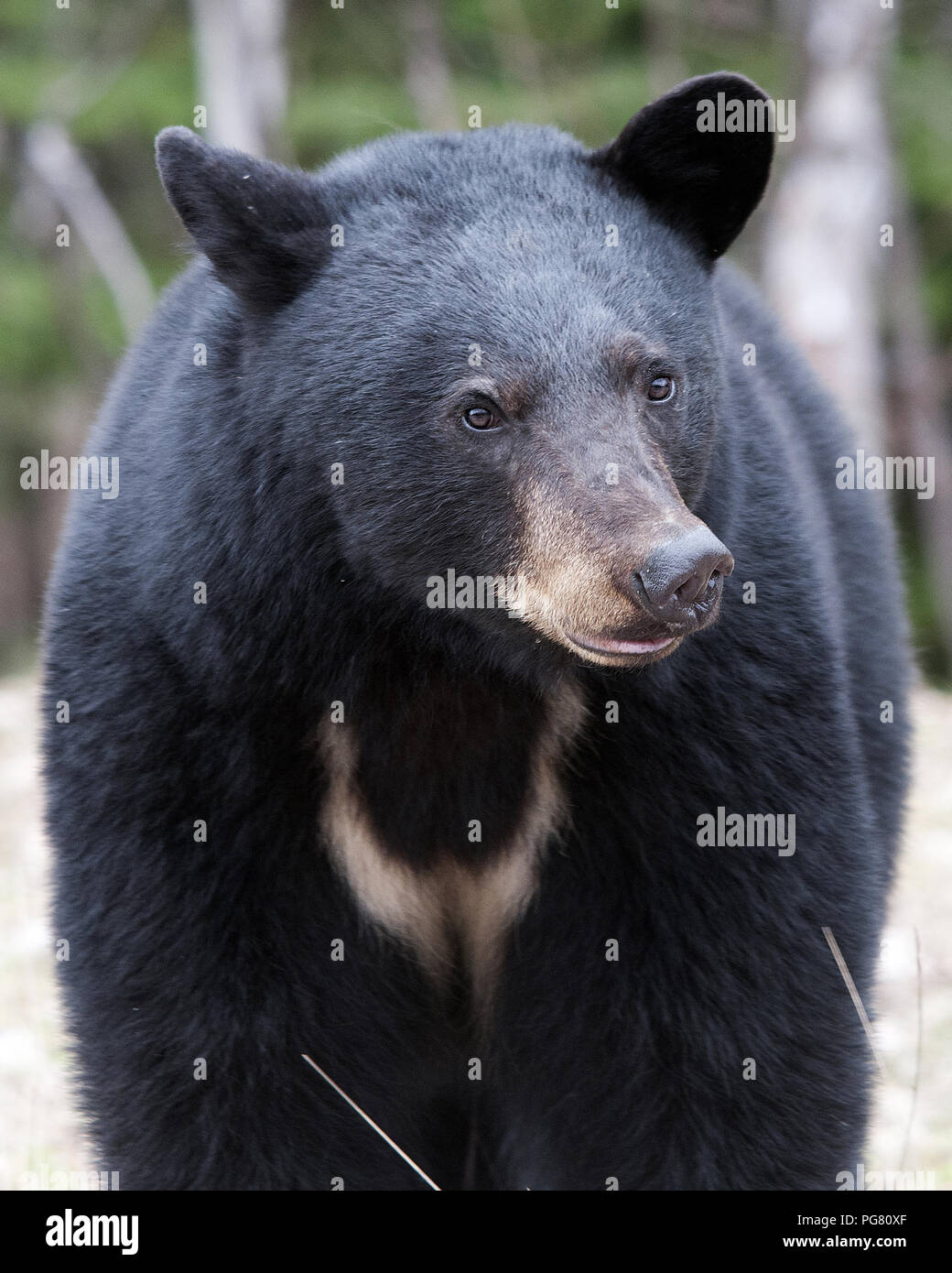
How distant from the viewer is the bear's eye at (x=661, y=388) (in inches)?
126

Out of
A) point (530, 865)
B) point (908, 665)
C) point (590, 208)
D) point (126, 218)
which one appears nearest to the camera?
point (590, 208)

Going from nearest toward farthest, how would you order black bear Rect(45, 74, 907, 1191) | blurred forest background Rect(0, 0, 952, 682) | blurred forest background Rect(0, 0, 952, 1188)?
black bear Rect(45, 74, 907, 1191), blurred forest background Rect(0, 0, 952, 1188), blurred forest background Rect(0, 0, 952, 682)

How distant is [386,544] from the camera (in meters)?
3.22

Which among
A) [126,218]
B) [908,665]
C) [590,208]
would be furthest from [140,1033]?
[126,218]

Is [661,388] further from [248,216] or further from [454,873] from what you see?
[454,873]

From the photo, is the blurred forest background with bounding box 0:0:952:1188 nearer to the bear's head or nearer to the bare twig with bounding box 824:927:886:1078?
the bare twig with bounding box 824:927:886:1078

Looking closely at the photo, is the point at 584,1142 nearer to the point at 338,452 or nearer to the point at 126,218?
the point at 338,452

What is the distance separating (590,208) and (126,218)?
14490 millimetres

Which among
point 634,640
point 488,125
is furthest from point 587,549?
point 488,125

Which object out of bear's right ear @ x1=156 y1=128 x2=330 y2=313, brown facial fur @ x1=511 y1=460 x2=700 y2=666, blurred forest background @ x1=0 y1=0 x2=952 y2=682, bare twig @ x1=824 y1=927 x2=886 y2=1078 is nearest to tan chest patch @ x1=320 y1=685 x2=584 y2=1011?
brown facial fur @ x1=511 y1=460 x2=700 y2=666

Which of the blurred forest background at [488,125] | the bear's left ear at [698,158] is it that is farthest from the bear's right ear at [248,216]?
the blurred forest background at [488,125]

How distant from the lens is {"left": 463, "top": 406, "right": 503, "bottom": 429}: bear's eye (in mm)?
3133

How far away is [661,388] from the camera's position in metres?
3.21

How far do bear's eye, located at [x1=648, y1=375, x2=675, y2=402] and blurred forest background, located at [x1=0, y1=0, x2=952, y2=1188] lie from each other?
2.95m
